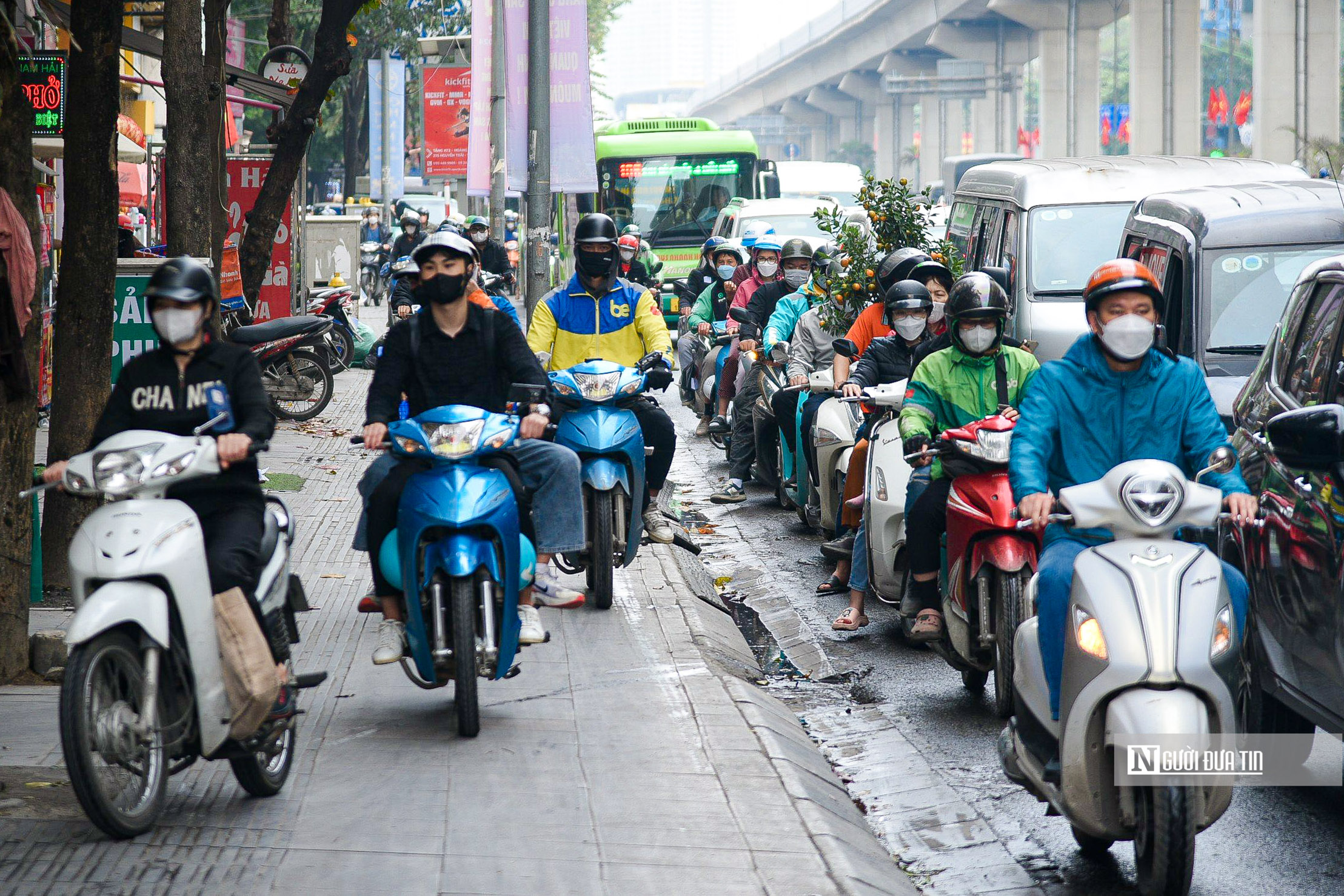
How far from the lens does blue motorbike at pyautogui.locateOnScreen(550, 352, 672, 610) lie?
7.88 m

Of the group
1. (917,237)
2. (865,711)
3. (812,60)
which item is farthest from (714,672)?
(812,60)

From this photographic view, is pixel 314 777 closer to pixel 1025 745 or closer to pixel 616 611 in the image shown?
pixel 1025 745

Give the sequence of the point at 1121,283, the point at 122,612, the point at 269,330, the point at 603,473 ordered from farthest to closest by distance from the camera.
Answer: the point at 603,473 < the point at 269,330 < the point at 1121,283 < the point at 122,612

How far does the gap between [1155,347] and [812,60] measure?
8221cm

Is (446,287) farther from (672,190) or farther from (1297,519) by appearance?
(672,190)

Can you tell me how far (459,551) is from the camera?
5551 mm

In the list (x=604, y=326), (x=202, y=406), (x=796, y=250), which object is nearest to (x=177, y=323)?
(x=202, y=406)

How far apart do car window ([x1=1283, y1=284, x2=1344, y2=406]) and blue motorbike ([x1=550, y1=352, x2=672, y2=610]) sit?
320 centimetres

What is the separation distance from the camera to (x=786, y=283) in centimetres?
1220

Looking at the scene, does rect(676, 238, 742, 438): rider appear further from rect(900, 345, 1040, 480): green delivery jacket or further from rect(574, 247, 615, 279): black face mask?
rect(900, 345, 1040, 480): green delivery jacket

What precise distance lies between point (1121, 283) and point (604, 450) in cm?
363

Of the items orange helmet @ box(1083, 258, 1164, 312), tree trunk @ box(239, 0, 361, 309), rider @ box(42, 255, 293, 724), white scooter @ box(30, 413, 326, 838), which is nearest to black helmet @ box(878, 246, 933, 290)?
orange helmet @ box(1083, 258, 1164, 312)

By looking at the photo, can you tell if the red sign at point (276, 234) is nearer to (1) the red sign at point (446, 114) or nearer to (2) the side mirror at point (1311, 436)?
(1) the red sign at point (446, 114)

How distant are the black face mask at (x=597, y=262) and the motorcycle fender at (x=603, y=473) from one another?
3.64 ft
